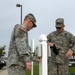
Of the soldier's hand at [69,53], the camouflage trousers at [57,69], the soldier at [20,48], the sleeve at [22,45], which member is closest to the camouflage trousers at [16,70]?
the soldier at [20,48]

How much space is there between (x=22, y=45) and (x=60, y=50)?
6.75 feet

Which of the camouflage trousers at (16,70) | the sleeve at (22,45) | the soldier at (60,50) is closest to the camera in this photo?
the sleeve at (22,45)

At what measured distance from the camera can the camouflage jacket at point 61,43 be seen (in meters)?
8.44

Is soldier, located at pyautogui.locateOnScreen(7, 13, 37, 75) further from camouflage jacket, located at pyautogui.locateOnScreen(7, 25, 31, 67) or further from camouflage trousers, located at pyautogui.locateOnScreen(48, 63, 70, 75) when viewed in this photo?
camouflage trousers, located at pyautogui.locateOnScreen(48, 63, 70, 75)

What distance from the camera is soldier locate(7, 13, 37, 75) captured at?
255 inches

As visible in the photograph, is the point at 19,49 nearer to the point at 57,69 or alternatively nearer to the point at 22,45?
the point at 22,45

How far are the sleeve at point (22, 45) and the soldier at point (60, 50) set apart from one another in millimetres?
1896

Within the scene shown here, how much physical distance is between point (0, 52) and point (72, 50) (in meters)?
55.7

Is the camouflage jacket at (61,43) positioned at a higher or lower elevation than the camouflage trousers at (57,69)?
higher

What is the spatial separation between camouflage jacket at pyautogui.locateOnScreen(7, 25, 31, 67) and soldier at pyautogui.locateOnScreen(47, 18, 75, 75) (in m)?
1.80

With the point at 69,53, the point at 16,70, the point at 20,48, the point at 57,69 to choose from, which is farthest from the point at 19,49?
the point at 57,69

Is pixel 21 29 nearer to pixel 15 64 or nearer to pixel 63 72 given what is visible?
pixel 15 64

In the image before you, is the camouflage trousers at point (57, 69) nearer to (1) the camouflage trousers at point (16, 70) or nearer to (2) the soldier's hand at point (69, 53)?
(2) the soldier's hand at point (69, 53)

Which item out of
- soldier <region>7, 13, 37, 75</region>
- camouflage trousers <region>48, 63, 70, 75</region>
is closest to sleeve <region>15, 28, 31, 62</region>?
soldier <region>7, 13, 37, 75</region>
